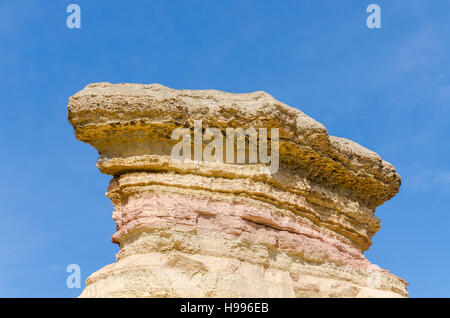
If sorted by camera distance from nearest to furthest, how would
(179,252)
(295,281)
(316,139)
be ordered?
(179,252) → (295,281) → (316,139)

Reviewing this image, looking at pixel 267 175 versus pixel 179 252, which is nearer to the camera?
pixel 179 252

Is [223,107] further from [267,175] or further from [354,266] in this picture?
[354,266]

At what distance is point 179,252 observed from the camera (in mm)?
10281

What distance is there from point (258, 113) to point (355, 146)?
2.67 meters

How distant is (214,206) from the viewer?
1099 centimetres

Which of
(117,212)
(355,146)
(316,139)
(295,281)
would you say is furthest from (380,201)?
(117,212)

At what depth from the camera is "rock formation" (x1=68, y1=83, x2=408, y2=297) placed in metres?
10.2

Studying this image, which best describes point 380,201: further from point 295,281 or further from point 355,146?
point 295,281

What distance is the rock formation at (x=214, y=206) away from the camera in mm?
10203

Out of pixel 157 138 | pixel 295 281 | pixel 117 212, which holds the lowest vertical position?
pixel 295 281

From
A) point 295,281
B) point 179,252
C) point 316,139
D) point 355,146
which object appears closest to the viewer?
point 179,252

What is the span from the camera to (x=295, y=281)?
11.1m

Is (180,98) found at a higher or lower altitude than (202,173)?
higher

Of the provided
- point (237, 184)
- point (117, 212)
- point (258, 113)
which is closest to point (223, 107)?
point (258, 113)
